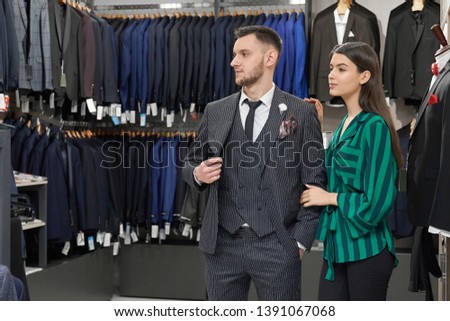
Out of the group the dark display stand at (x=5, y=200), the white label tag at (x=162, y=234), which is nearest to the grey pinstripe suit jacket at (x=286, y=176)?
the dark display stand at (x=5, y=200)

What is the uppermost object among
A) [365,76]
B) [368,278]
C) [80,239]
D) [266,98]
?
[365,76]

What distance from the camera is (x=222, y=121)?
7.71ft

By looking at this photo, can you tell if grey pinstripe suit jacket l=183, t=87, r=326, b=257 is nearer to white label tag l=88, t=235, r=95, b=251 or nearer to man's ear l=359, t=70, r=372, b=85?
man's ear l=359, t=70, r=372, b=85

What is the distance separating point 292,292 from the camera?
7.36ft

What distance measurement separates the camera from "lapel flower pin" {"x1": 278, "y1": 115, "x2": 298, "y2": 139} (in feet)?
7.42

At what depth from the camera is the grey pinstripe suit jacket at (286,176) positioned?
88.3 inches

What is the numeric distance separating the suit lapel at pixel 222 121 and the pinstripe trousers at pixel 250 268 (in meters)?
0.37

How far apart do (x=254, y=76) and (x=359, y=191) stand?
0.63m

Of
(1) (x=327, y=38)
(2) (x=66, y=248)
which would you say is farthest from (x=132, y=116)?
(1) (x=327, y=38)

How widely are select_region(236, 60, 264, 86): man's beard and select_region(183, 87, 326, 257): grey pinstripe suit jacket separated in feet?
0.30

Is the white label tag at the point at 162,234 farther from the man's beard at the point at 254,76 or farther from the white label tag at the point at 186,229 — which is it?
the man's beard at the point at 254,76

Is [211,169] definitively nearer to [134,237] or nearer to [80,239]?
[80,239]

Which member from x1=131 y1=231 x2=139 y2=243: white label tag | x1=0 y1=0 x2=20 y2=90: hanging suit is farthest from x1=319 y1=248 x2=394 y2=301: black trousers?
x1=131 y1=231 x2=139 y2=243: white label tag
